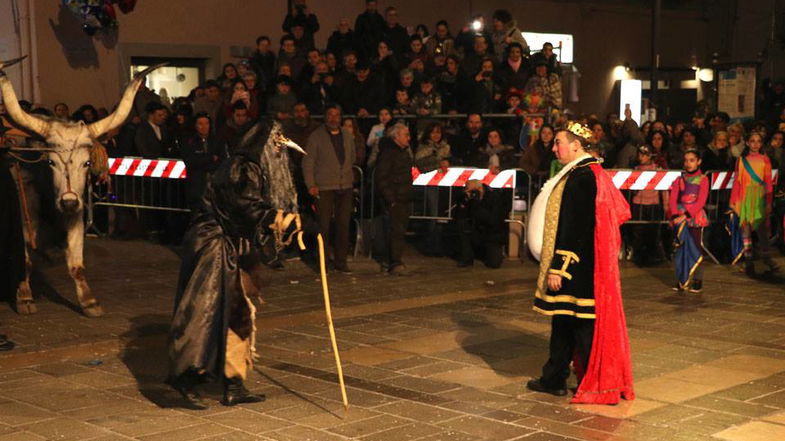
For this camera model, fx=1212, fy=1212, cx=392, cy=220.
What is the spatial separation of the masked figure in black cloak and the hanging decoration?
13502 mm

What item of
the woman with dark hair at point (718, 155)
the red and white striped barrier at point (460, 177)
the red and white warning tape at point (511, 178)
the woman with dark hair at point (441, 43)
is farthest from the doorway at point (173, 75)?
the woman with dark hair at point (718, 155)

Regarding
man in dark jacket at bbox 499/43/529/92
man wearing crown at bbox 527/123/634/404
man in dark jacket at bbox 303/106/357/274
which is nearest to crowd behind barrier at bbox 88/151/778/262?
man in dark jacket at bbox 303/106/357/274

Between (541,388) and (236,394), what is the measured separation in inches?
87.2

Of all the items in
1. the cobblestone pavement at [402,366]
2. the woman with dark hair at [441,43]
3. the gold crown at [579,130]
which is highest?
the woman with dark hair at [441,43]

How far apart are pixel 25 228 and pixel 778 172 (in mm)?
10835

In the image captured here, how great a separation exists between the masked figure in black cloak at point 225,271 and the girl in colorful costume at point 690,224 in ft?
21.9

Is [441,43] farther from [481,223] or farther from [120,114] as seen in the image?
[120,114]

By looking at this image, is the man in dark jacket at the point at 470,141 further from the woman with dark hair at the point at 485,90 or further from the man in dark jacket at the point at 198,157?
the man in dark jacket at the point at 198,157

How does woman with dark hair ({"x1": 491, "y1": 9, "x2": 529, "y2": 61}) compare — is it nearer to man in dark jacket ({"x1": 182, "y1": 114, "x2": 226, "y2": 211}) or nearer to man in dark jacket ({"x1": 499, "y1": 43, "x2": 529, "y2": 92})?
man in dark jacket ({"x1": 499, "y1": 43, "x2": 529, "y2": 92})

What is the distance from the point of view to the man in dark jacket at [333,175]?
49.8 feet

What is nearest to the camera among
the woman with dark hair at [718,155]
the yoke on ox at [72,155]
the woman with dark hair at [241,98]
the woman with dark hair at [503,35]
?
the yoke on ox at [72,155]

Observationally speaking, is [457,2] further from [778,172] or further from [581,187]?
[581,187]

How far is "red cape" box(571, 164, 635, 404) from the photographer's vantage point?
8.47 metres

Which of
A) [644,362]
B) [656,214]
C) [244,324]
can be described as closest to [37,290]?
[244,324]
